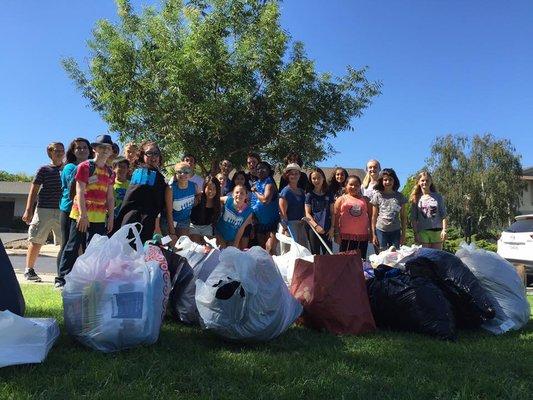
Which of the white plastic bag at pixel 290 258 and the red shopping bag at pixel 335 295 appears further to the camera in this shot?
the white plastic bag at pixel 290 258

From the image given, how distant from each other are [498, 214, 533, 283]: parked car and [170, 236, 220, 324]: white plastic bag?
25.9 ft

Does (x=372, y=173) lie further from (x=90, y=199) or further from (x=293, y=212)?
(x=90, y=199)

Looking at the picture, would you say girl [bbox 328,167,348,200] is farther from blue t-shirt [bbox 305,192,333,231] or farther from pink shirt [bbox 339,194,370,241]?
pink shirt [bbox 339,194,370,241]

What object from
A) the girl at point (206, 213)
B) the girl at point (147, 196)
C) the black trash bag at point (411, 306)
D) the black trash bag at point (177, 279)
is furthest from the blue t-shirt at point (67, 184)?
the black trash bag at point (411, 306)

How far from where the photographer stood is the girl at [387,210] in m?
6.79

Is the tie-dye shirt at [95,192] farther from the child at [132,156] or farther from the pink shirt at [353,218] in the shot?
the pink shirt at [353,218]

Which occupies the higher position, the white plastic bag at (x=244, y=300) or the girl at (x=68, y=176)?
the girl at (x=68, y=176)

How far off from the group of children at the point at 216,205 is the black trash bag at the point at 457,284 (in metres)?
Result: 1.62

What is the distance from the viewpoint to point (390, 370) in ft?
9.65

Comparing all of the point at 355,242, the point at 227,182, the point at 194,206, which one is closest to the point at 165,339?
the point at 194,206

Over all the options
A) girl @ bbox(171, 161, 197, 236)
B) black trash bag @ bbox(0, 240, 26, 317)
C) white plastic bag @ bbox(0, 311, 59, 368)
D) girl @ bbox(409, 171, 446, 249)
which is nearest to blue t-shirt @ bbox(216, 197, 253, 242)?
girl @ bbox(171, 161, 197, 236)

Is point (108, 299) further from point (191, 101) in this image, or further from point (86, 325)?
point (191, 101)

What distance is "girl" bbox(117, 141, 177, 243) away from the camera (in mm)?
5125

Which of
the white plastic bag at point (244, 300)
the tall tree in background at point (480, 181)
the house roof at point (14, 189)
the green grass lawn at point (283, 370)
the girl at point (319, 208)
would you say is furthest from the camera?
the house roof at point (14, 189)
